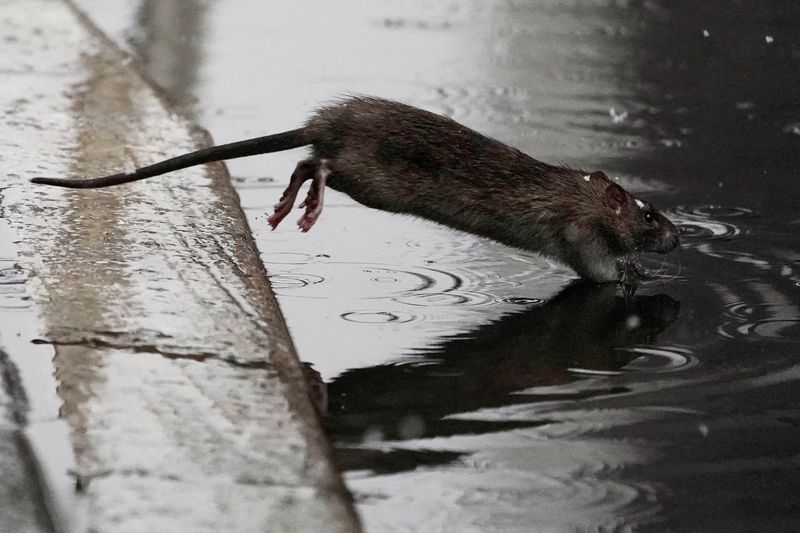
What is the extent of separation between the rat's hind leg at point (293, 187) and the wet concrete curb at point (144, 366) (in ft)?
0.56

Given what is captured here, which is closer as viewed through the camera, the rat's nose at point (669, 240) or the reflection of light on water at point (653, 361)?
the reflection of light on water at point (653, 361)

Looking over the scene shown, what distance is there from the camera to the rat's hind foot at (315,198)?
5535 mm

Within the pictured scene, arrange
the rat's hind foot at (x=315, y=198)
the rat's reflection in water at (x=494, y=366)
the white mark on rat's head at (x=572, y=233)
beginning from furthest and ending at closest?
the white mark on rat's head at (x=572, y=233) → the rat's hind foot at (x=315, y=198) → the rat's reflection in water at (x=494, y=366)

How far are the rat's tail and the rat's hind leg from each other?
0.09 metres

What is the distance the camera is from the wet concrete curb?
11.3ft

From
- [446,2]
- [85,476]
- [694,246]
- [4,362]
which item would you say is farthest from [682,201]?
[446,2]

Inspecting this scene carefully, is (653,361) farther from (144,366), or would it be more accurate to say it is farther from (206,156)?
(206,156)

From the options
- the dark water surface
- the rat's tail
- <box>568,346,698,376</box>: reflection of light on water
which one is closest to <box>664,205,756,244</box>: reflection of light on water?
the dark water surface

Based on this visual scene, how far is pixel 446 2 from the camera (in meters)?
13.3

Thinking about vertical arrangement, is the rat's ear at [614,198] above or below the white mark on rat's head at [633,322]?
above

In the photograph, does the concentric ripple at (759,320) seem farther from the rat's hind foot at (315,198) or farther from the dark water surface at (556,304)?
the rat's hind foot at (315,198)

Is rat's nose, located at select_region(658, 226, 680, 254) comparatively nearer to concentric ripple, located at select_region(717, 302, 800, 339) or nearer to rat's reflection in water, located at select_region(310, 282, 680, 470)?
rat's reflection in water, located at select_region(310, 282, 680, 470)

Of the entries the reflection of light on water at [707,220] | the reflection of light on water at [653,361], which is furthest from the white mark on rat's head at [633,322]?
the reflection of light on water at [707,220]

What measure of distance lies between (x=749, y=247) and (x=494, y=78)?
4.06 m
